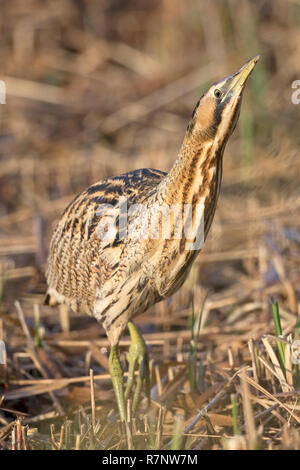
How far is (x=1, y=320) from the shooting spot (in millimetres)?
3080

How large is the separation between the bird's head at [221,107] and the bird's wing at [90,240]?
1.26 ft

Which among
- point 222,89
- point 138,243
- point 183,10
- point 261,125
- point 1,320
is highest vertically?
point 183,10

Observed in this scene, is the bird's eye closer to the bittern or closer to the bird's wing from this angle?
the bittern

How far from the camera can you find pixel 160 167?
4.70 meters

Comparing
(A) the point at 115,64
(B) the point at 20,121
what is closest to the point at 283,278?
(B) the point at 20,121

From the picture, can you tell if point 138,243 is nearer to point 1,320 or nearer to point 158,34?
point 1,320

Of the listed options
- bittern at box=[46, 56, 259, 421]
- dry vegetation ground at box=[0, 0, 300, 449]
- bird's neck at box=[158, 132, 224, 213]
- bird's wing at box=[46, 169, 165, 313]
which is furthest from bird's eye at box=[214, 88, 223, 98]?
dry vegetation ground at box=[0, 0, 300, 449]

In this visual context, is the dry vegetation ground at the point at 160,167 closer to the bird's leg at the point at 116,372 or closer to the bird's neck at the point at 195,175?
the bird's leg at the point at 116,372

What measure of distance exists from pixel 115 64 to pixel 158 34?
19.6 inches

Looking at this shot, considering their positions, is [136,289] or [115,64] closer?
[136,289]

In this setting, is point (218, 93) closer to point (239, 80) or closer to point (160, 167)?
point (239, 80)

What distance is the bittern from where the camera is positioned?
6.70 feet

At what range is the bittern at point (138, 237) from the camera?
2.04 metres

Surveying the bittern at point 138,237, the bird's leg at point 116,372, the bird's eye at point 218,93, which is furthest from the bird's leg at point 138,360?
the bird's eye at point 218,93
